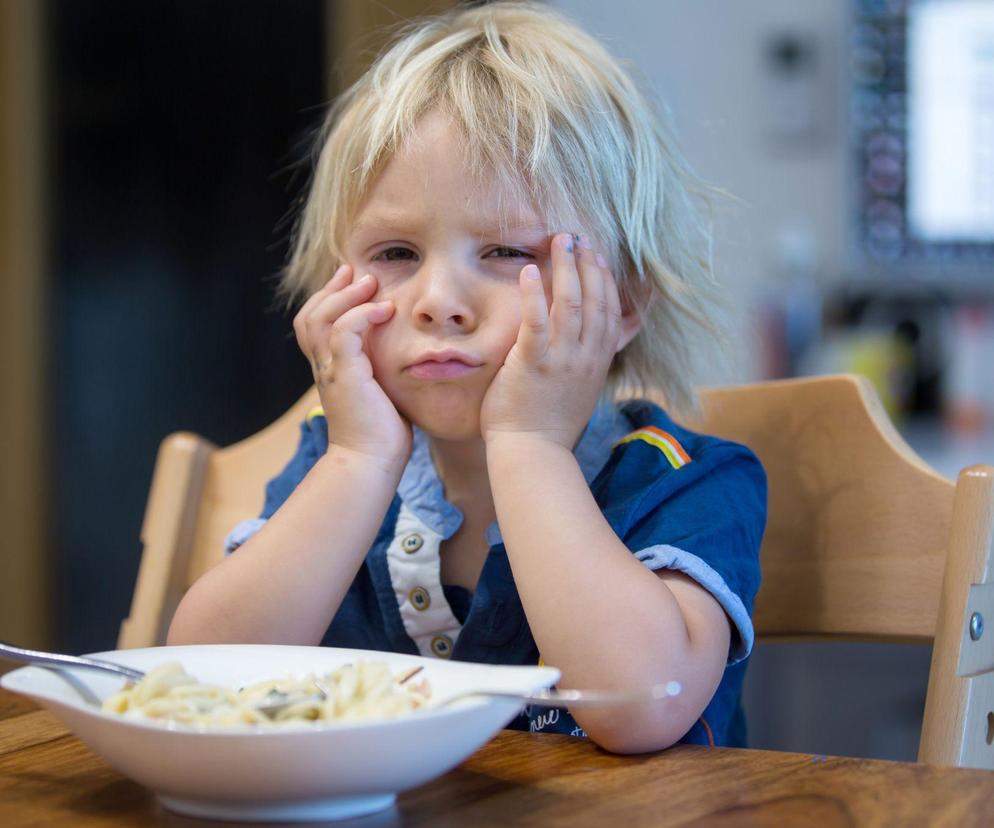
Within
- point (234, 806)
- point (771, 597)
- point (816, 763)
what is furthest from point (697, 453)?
point (234, 806)

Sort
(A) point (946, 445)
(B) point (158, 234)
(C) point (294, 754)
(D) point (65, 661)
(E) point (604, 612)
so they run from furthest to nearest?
(B) point (158, 234) < (A) point (946, 445) < (E) point (604, 612) < (D) point (65, 661) < (C) point (294, 754)

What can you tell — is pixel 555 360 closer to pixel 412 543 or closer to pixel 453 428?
pixel 453 428

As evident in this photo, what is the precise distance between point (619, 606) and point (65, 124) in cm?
205

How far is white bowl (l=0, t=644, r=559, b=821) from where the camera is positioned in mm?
480

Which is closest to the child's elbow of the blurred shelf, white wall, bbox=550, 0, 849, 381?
the blurred shelf

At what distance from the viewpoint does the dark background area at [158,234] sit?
2.42 m

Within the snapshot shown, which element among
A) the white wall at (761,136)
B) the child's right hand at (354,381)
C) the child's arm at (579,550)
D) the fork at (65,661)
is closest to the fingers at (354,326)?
the child's right hand at (354,381)

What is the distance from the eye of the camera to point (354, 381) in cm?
89

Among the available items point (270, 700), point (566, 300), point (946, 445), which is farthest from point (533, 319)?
point (946, 445)

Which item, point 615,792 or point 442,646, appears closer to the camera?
point 615,792

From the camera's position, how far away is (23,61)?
241 cm

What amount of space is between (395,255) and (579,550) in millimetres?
280

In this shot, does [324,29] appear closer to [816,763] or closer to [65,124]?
[65,124]

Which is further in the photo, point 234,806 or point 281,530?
point 281,530
